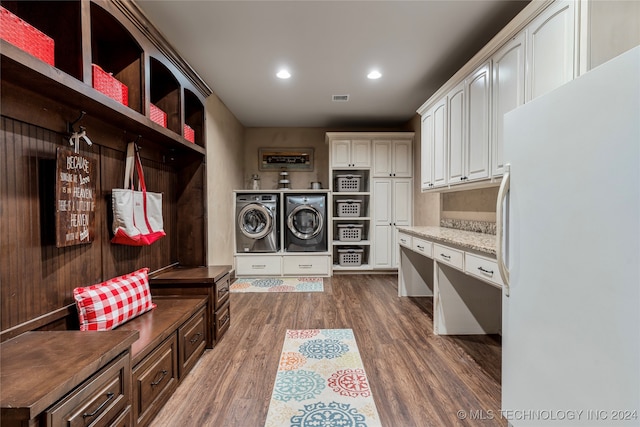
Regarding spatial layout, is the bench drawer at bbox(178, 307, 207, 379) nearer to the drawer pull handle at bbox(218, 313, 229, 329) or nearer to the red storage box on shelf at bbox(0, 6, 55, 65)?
the drawer pull handle at bbox(218, 313, 229, 329)

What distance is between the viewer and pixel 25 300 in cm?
129

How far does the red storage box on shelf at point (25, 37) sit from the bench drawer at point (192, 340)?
60.3 inches

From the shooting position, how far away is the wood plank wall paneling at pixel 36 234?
1213 mm

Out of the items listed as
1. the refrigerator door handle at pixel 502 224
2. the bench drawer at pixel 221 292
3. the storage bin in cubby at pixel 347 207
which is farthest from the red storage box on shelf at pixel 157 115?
the storage bin in cubby at pixel 347 207

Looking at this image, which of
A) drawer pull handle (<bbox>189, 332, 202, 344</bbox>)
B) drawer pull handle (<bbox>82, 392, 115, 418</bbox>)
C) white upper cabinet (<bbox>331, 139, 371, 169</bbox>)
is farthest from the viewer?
white upper cabinet (<bbox>331, 139, 371, 169</bbox>)

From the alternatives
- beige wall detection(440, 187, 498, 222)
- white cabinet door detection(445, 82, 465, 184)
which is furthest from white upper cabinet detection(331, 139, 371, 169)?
white cabinet door detection(445, 82, 465, 184)

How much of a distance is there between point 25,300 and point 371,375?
6.17ft

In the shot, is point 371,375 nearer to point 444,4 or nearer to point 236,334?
point 236,334

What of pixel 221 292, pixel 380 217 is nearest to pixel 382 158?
pixel 380 217

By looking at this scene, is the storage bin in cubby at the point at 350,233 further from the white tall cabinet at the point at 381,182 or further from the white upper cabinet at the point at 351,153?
the white upper cabinet at the point at 351,153

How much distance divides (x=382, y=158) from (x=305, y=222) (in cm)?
163

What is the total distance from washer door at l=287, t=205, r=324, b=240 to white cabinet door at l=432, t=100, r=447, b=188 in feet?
6.28

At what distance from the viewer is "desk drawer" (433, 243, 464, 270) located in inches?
84.9

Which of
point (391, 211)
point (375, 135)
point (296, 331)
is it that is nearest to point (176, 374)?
point (296, 331)
